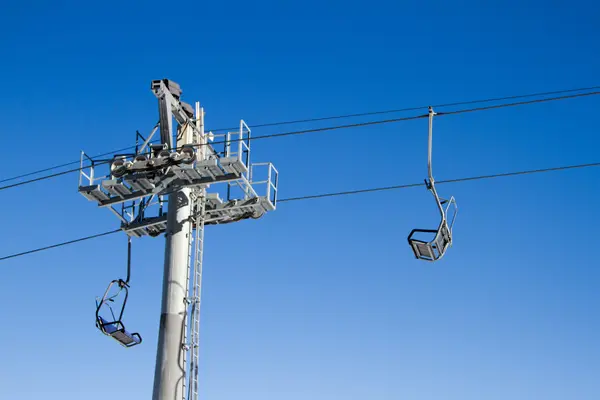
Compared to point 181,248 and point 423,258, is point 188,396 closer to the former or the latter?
point 181,248

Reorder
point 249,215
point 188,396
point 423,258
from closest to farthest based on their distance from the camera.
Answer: point 423,258 < point 188,396 < point 249,215

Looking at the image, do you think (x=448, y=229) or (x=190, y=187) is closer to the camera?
(x=448, y=229)

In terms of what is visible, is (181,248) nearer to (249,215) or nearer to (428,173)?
(249,215)

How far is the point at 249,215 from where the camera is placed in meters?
29.7

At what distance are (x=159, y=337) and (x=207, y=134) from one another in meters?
5.74

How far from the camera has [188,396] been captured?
27422mm

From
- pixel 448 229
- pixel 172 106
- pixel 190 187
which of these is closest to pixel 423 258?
pixel 448 229

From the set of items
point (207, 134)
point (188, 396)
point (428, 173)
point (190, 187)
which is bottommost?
point (188, 396)

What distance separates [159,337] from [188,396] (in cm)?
174

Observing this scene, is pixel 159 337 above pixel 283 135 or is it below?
below

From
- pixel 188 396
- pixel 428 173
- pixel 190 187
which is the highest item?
pixel 190 187

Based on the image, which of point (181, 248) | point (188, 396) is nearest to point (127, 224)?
point (181, 248)

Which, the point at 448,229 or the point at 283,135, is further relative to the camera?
the point at 283,135

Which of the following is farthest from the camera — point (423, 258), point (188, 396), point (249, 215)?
point (249, 215)
